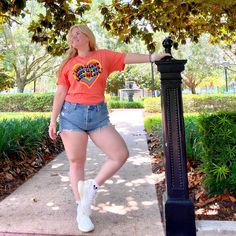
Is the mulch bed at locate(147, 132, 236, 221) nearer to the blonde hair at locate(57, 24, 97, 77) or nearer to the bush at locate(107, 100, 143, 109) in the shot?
the blonde hair at locate(57, 24, 97, 77)

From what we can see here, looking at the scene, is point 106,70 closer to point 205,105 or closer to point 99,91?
point 99,91

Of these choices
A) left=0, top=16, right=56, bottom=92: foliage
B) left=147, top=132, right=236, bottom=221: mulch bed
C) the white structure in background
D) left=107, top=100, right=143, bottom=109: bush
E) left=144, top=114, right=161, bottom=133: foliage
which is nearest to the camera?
left=147, top=132, right=236, bottom=221: mulch bed

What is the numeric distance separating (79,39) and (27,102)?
1878cm

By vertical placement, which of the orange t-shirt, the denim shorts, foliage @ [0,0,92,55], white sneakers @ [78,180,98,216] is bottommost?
white sneakers @ [78,180,98,216]

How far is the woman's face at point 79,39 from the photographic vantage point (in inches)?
118

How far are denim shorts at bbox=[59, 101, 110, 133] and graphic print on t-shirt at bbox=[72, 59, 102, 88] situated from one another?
0.22 metres

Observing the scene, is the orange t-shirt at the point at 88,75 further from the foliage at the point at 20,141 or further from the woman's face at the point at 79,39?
the foliage at the point at 20,141

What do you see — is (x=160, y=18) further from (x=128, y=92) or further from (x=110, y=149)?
(x=128, y=92)

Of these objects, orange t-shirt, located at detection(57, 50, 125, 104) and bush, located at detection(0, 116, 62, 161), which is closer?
orange t-shirt, located at detection(57, 50, 125, 104)

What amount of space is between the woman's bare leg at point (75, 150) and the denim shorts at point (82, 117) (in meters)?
0.06

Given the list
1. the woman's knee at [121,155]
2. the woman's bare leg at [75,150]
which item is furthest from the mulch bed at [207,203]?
the woman's bare leg at [75,150]

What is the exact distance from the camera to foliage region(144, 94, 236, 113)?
1797 centimetres

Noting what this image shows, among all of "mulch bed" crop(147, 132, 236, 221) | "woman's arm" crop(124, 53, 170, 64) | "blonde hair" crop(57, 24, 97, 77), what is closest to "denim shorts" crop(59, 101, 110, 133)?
"blonde hair" crop(57, 24, 97, 77)

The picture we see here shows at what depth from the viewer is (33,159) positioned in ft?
18.9
